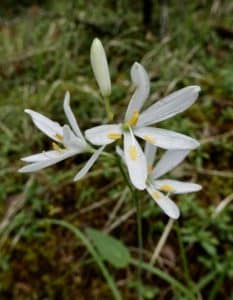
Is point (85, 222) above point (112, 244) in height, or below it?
below

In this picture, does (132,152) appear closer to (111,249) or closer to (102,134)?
(102,134)

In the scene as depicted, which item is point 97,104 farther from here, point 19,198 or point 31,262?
point 31,262

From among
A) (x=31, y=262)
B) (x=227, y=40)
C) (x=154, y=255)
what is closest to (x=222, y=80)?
(x=227, y=40)

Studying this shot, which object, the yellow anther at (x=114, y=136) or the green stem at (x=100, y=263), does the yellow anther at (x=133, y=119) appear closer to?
the yellow anther at (x=114, y=136)

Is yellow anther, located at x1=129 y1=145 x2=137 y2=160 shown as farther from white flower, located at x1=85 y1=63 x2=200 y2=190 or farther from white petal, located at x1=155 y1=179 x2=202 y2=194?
white petal, located at x1=155 y1=179 x2=202 y2=194

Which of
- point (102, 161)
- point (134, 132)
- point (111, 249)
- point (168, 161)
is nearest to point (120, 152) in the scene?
point (134, 132)

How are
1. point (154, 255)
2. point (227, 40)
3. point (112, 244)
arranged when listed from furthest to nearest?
point (227, 40), point (154, 255), point (112, 244)
